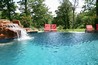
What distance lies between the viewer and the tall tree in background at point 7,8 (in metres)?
34.0

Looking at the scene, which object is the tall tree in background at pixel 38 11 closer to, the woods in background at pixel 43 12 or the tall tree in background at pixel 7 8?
the woods in background at pixel 43 12

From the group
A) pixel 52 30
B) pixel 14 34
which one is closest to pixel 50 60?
pixel 14 34

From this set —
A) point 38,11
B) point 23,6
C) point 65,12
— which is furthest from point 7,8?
point 65,12

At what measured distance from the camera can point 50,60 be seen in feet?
31.8

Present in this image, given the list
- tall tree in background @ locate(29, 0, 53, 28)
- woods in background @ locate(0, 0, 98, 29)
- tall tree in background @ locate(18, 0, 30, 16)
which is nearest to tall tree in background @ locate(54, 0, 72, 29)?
woods in background @ locate(0, 0, 98, 29)

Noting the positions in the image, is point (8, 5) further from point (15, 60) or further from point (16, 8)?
point (15, 60)

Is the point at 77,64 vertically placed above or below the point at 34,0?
below

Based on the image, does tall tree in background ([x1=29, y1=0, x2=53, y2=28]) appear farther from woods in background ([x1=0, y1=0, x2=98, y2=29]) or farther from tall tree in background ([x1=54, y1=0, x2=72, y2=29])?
tall tree in background ([x1=54, y1=0, x2=72, y2=29])

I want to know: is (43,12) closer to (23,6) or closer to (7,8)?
(23,6)

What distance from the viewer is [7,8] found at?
113 ft

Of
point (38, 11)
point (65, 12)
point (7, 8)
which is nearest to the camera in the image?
point (7, 8)

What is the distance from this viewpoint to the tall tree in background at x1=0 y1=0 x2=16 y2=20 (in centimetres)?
3397

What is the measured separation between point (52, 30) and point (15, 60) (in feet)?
59.1

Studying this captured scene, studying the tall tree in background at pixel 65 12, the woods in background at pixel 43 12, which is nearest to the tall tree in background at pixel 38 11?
the woods in background at pixel 43 12
